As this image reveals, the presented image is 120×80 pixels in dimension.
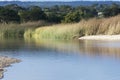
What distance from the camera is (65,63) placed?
19.8 m

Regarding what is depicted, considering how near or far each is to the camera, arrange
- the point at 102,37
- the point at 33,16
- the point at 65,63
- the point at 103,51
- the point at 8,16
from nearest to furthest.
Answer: the point at 65,63, the point at 103,51, the point at 102,37, the point at 33,16, the point at 8,16

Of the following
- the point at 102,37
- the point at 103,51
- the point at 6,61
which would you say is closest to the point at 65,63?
the point at 6,61

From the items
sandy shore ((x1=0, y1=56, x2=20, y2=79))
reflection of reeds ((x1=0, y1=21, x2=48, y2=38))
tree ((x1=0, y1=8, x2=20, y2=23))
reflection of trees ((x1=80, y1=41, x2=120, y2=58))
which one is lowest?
reflection of reeds ((x1=0, y1=21, x2=48, y2=38))

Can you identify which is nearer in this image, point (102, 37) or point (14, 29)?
point (102, 37)

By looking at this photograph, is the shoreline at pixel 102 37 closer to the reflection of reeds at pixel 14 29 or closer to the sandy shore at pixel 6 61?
the reflection of reeds at pixel 14 29

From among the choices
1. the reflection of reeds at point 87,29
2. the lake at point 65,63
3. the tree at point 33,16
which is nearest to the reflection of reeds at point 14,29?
the tree at point 33,16

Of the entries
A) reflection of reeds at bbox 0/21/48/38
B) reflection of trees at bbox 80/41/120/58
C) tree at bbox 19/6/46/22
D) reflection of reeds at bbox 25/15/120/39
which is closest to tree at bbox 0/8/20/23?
tree at bbox 19/6/46/22

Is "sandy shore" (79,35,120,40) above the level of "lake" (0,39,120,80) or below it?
below

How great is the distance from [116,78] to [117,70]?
1.59 m

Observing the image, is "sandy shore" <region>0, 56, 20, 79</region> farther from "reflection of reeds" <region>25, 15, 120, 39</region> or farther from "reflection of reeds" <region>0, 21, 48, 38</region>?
"reflection of reeds" <region>0, 21, 48, 38</region>

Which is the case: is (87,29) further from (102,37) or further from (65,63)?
(65,63)

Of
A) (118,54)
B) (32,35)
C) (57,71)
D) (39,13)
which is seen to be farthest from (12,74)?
(39,13)

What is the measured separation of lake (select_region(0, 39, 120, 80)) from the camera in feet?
54.4

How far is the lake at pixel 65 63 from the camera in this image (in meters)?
16.6
